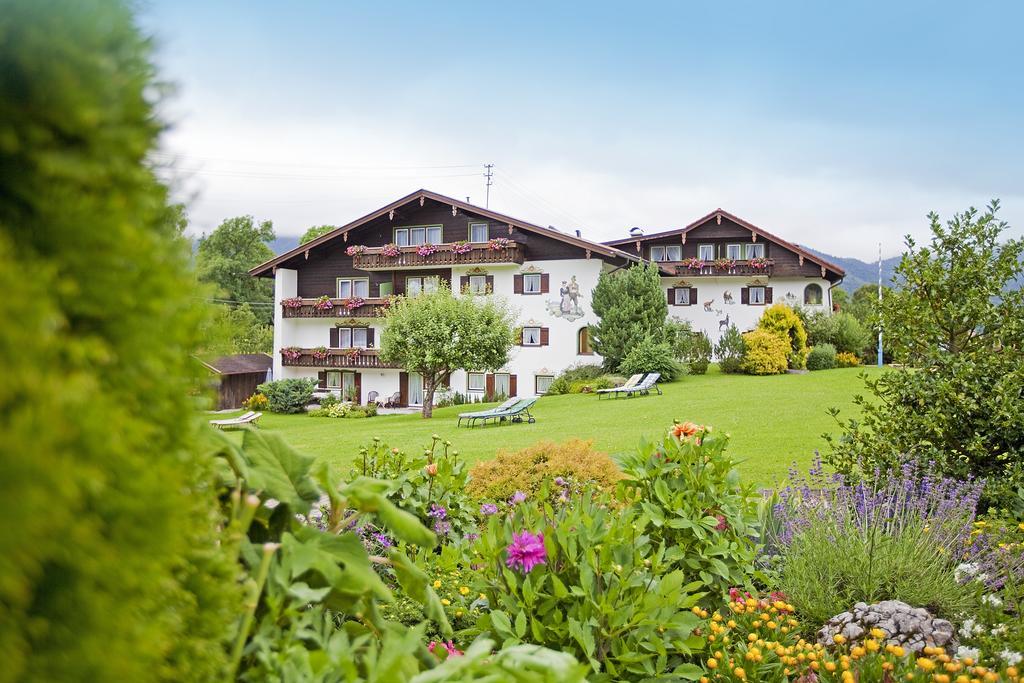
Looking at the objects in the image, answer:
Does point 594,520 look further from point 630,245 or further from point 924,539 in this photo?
point 630,245

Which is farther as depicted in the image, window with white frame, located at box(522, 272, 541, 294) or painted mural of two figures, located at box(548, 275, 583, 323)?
window with white frame, located at box(522, 272, 541, 294)

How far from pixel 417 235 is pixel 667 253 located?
13.3m

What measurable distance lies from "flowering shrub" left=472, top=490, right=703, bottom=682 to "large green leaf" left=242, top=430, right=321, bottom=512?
1609 mm

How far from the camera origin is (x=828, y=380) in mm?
28188

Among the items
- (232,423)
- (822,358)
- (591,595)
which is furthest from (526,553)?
(822,358)

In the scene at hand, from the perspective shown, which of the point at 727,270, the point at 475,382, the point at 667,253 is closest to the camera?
the point at 475,382

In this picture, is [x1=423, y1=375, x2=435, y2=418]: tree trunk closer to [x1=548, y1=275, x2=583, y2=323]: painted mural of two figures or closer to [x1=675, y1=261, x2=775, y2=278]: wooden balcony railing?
[x1=548, y1=275, x2=583, y2=323]: painted mural of two figures

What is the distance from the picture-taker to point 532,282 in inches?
1303

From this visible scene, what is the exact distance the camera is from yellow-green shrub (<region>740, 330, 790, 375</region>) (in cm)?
3173

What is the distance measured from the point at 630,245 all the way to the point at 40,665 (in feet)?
130

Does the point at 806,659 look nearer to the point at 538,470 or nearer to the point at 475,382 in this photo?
the point at 538,470

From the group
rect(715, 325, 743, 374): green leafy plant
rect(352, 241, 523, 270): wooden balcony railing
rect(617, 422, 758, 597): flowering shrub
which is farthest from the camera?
rect(715, 325, 743, 374): green leafy plant

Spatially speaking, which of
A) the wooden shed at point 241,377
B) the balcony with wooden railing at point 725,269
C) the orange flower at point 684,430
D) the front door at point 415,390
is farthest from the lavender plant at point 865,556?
the wooden shed at point 241,377

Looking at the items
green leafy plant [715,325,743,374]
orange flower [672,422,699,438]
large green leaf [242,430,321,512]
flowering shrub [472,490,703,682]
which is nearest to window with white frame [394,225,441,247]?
green leafy plant [715,325,743,374]
